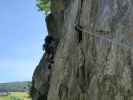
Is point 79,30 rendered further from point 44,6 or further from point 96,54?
point 44,6

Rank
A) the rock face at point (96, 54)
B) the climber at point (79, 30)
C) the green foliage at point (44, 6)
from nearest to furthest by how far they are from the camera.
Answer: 1. the rock face at point (96, 54)
2. the climber at point (79, 30)
3. the green foliage at point (44, 6)

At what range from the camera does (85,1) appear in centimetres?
1127

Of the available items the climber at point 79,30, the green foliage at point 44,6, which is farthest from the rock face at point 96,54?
the green foliage at point 44,6

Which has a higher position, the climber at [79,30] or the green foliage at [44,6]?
the climber at [79,30]

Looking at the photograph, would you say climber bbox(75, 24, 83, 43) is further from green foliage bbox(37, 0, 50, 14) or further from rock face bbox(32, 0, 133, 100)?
green foliage bbox(37, 0, 50, 14)

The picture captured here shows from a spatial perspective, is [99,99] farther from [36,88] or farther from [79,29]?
[36,88]

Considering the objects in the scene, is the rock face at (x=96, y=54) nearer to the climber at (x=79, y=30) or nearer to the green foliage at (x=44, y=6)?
the climber at (x=79, y=30)

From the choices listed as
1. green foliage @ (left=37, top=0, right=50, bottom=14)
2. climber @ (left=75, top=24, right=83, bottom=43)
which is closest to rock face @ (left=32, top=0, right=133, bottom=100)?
climber @ (left=75, top=24, right=83, bottom=43)

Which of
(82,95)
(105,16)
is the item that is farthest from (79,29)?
(82,95)

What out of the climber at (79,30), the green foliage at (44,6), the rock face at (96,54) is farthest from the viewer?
the green foliage at (44,6)

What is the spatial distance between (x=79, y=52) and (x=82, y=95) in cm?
145

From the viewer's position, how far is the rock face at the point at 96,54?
8.78 meters

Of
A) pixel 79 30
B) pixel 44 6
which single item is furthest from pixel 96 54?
pixel 44 6

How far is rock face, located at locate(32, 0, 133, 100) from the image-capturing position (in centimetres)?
878
